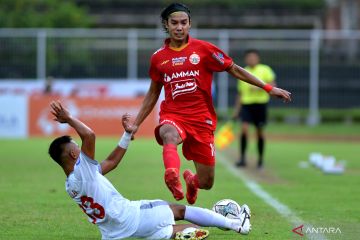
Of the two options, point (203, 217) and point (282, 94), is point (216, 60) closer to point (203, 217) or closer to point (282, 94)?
point (282, 94)

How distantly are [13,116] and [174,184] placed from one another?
2035 cm

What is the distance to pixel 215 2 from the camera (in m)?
45.8

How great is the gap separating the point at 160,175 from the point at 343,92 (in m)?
21.3

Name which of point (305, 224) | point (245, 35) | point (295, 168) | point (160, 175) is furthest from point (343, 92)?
point (305, 224)

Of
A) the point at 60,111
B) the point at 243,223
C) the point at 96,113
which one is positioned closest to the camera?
the point at 60,111

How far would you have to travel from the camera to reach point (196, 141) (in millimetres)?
9922

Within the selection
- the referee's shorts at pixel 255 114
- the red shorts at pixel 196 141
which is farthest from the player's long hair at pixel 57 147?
the referee's shorts at pixel 255 114

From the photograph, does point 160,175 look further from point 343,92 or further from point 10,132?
point 343,92

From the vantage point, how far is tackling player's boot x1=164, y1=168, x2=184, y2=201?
29.1ft

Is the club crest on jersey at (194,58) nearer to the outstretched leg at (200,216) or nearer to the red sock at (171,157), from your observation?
the red sock at (171,157)

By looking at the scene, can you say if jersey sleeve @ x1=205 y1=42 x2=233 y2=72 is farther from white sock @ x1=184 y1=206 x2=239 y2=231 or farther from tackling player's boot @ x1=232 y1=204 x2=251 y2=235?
white sock @ x1=184 y1=206 x2=239 y2=231

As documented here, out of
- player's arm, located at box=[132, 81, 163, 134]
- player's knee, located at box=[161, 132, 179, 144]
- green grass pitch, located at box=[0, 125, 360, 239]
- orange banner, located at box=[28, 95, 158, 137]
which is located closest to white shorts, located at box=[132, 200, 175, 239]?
green grass pitch, located at box=[0, 125, 360, 239]

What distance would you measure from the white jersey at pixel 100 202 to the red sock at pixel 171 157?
725mm

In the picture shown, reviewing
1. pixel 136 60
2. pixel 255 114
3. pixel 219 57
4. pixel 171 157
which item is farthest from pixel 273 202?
pixel 136 60
